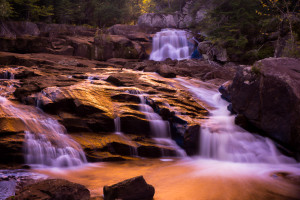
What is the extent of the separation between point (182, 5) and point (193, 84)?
1029 inches

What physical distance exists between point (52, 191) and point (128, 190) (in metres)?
1.10

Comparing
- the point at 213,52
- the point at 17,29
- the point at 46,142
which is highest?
the point at 17,29

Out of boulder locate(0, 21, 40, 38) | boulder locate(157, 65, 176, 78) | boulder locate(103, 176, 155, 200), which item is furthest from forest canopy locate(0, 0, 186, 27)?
boulder locate(103, 176, 155, 200)

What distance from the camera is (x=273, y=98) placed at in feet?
22.5

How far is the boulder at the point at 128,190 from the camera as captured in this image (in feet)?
11.4

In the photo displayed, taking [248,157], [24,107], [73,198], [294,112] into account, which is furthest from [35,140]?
[294,112]

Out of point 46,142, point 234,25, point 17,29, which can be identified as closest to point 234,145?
point 46,142

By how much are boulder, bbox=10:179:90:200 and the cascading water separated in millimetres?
4920

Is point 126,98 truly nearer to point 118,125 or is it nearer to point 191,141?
point 118,125

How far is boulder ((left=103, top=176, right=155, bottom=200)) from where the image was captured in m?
3.46

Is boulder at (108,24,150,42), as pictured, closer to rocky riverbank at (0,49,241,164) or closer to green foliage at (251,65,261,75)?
rocky riverbank at (0,49,241,164)

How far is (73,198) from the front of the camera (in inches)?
128

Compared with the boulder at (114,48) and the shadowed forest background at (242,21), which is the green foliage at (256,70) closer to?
the shadowed forest background at (242,21)

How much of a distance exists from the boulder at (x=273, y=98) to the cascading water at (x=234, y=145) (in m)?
0.42
